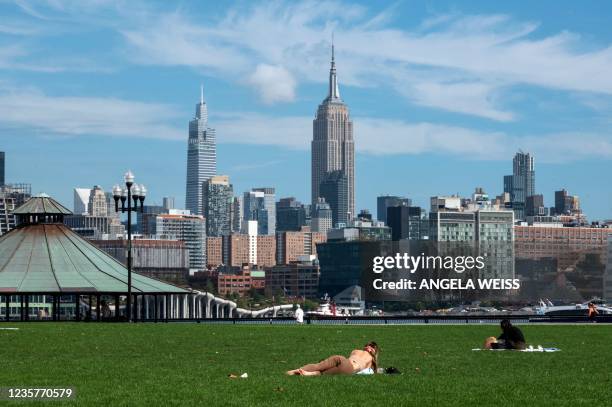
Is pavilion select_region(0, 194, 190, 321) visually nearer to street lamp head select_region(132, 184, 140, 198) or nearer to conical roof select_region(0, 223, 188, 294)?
conical roof select_region(0, 223, 188, 294)

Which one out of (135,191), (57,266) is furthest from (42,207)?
(135,191)

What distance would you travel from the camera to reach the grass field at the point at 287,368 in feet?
68.8

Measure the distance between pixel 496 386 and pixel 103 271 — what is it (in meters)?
53.9

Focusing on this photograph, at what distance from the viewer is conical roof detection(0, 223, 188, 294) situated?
2776 inches

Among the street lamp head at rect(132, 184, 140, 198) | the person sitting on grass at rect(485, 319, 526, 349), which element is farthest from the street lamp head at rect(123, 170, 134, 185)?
the person sitting on grass at rect(485, 319, 526, 349)

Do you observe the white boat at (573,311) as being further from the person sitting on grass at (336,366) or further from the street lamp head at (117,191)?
the person sitting on grass at (336,366)

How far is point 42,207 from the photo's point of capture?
76.2 metres

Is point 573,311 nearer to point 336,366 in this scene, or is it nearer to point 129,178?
point 129,178

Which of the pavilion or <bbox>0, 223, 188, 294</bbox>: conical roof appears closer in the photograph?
the pavilion

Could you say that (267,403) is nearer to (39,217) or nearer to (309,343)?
(309,343)

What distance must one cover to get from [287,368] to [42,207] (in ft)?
167

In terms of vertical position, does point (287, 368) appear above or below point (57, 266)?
below

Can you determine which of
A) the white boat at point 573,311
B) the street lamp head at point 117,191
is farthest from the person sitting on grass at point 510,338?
the white boat at point 573,311

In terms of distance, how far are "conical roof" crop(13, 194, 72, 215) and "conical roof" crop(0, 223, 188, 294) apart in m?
0.07
